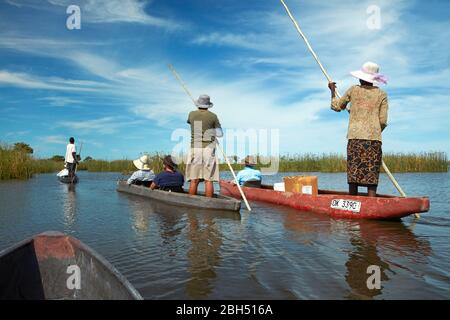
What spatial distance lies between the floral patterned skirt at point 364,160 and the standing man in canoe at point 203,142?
263cm

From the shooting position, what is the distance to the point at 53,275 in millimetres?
2635

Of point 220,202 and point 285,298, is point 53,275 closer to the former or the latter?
point 285,298

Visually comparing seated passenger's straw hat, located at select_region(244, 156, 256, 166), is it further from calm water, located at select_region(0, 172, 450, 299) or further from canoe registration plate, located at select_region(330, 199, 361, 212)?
canoe registration plate, located at select_region(330, 199, 361, 212)

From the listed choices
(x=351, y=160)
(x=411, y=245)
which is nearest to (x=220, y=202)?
(x=351, y=160)

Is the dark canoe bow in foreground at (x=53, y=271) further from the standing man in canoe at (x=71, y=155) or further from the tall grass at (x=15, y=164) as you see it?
the tall grass at (x=15, y=164)

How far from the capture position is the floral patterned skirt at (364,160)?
606cm

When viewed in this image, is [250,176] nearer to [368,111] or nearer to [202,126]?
[202,126]

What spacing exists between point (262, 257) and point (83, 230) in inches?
110

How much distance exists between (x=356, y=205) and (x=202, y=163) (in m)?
3.02

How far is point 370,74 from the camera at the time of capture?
601 centimetres

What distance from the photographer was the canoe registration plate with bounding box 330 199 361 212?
20.3 ft

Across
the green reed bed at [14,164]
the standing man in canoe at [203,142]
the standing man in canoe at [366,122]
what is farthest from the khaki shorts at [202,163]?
the green reed bed at [14,164]

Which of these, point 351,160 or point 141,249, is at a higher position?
point 351,160
